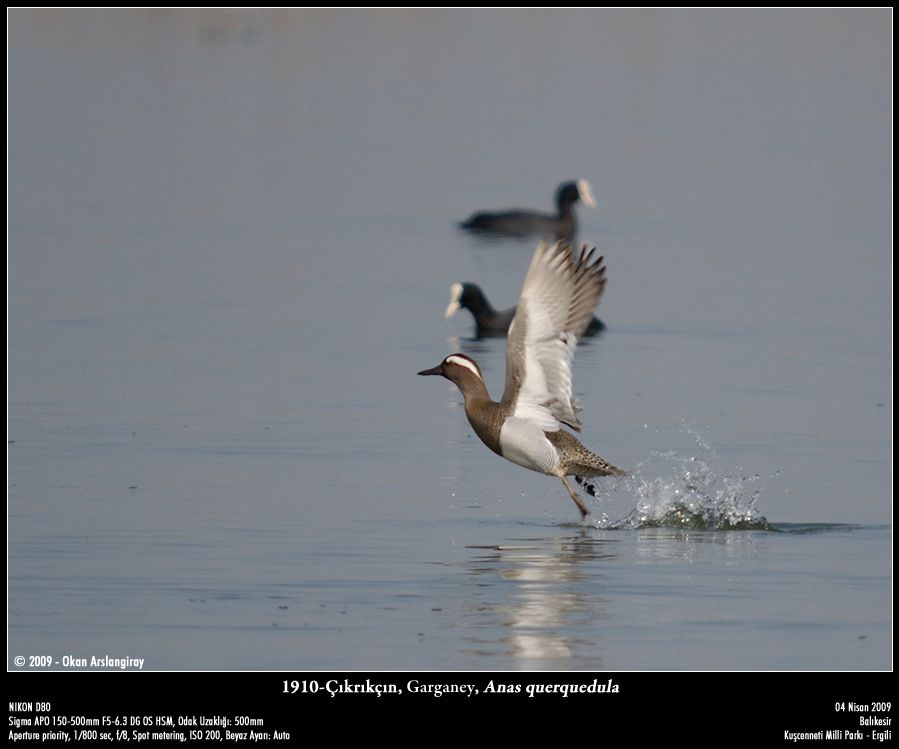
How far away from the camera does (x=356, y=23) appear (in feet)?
222

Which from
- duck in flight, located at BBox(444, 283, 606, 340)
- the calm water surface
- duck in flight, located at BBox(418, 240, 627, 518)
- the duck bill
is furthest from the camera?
the duck bill

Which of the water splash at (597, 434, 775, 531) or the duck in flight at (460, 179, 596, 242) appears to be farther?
the duck in flight at (460, 179, 596, 242)

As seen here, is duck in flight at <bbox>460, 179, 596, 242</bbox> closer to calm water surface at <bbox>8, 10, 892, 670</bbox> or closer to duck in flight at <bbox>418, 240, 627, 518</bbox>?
calm water surface at <bbox>8, 10, 892, 670</bbox>

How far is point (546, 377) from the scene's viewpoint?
10766 mm

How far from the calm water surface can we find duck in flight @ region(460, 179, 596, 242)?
308 mm

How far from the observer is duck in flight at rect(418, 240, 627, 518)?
10.6 meters

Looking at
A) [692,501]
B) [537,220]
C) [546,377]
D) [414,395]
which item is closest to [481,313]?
[414,395]

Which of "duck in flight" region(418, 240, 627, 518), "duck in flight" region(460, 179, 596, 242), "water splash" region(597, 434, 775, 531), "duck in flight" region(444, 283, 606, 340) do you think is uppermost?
"duck in flight" region(460, 179, 596, 242)

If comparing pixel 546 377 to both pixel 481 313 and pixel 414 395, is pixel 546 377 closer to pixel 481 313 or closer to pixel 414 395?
pixel 414 395

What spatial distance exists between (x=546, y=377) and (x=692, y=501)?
37.9 inches

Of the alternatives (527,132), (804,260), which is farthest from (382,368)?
(527,132)

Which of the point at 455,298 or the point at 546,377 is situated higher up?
the point at 455,298

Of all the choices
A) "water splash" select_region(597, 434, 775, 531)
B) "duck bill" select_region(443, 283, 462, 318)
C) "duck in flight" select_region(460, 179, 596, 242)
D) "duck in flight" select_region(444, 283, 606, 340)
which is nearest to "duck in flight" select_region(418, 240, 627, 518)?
"water splash" select_region(597, 434, 775, 531)
